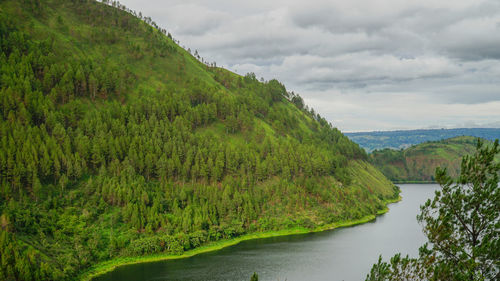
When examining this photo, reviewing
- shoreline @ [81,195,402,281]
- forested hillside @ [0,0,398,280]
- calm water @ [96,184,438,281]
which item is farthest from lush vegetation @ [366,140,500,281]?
shoreline @ [81,195,402,281]

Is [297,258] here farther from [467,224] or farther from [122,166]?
[122,166]

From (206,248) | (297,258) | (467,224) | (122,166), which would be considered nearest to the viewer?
(467,224)

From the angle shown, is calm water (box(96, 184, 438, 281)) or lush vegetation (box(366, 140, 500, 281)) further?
calm water (box(96, 184, 438, 281))

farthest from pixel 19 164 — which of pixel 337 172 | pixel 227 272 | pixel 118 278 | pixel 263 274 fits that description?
pixel 337 172

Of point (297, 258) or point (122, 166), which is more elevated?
point (122, 166)

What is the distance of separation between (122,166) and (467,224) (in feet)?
384

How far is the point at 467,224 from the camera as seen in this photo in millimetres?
29125

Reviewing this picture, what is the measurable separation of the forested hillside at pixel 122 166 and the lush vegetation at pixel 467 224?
246ft

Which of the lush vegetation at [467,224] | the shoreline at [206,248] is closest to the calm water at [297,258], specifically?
the shoreline at [206,248]

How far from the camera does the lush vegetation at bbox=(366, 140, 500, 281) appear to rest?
26.6 meters

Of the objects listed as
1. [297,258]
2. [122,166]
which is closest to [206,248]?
[297,258]

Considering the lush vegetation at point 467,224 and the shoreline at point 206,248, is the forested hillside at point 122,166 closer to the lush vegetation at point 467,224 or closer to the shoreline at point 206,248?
the shoreline at point 206,248

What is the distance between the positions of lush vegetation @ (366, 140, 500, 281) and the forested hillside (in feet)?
246

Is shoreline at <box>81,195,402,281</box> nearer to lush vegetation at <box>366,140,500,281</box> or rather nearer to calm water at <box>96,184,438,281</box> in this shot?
calm water at <box>96,184,438,281</box>
